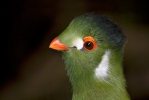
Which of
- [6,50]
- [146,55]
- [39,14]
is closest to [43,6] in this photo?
[39,14]

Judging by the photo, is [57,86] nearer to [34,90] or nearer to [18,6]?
[34,90]

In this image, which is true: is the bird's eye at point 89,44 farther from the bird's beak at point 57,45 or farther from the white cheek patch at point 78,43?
the bird's beak at point 57,45

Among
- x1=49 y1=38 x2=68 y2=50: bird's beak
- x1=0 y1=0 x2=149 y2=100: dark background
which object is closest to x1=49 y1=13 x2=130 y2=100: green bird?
x1=49 y1=38 x2=68 y2=50: bird's beak

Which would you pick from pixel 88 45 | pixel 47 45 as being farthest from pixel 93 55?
pixel 47 45

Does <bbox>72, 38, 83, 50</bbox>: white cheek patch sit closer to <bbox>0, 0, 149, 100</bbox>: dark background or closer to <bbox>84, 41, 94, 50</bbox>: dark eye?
<bbox>84, 41, 94, 50</bbox>: dark eye

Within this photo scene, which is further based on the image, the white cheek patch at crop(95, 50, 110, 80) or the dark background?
the dark background
